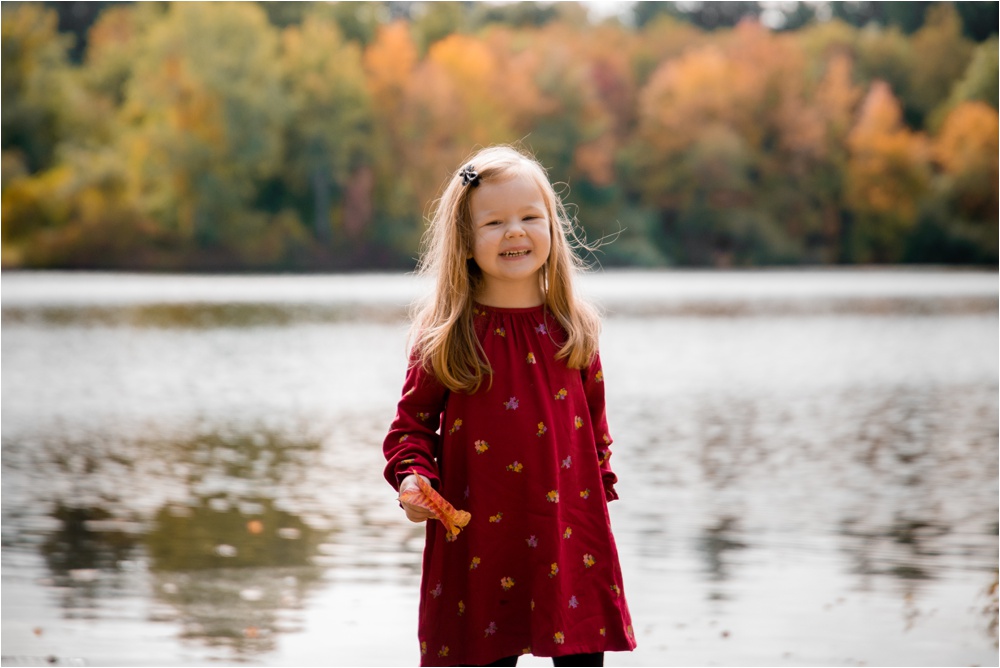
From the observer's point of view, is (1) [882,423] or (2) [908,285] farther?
(2) [908,285]

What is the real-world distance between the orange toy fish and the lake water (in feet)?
5.49

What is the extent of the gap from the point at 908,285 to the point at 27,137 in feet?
123

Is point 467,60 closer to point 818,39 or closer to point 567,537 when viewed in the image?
point 818,39

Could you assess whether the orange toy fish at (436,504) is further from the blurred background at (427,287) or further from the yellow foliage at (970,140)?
the yellow foliage at (970,140)

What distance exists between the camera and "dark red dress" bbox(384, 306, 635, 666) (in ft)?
8.98

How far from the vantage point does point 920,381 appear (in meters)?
14.0

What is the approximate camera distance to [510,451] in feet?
9.05

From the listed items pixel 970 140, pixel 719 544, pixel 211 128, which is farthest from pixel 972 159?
pixel 719 544

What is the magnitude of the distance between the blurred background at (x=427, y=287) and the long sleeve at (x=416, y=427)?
1.55 m

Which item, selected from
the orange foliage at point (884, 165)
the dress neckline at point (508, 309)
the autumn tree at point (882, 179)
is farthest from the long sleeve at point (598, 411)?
the orange foliage at point (884, 165)

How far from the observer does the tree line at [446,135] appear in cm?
5456

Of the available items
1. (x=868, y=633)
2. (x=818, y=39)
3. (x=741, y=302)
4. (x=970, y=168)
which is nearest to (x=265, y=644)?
(x=868, y=633)

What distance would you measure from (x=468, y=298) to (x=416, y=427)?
28cm

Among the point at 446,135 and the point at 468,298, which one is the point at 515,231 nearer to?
the point at 468,298
